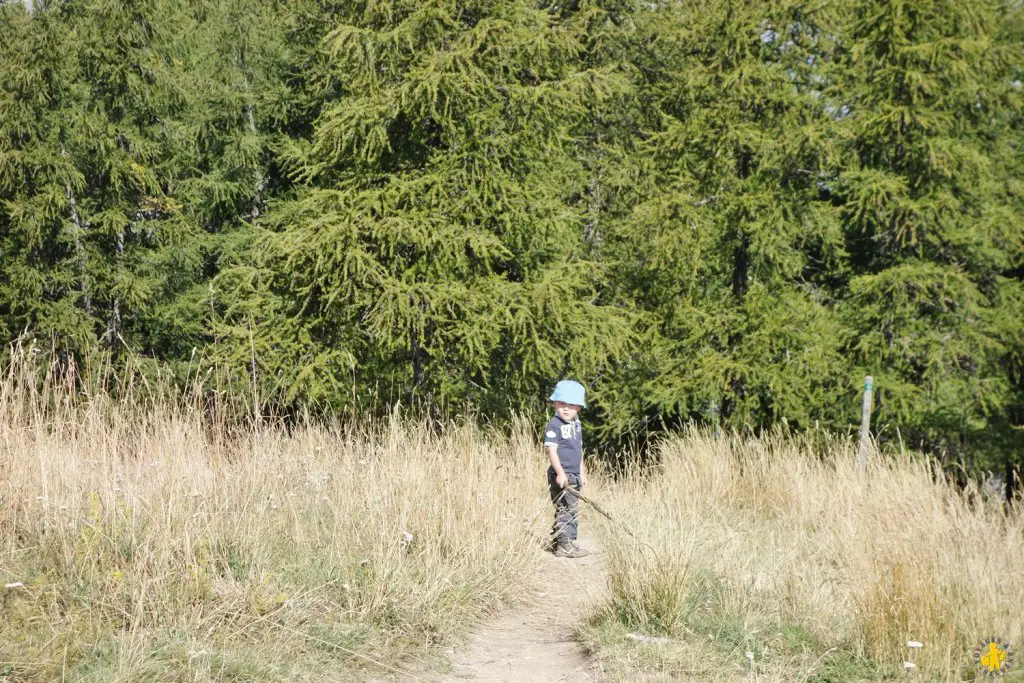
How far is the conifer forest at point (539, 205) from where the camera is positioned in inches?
431

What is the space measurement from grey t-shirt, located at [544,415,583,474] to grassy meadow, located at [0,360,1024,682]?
455 mm

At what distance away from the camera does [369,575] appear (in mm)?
4863

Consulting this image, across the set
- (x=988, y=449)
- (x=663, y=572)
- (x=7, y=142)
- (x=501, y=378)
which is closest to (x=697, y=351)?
(x=501, y=378)

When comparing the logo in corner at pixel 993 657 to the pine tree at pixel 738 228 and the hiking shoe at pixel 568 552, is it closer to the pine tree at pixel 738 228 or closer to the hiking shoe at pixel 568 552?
the hiking shoe at pixel 568 552

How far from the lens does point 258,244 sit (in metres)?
12.2

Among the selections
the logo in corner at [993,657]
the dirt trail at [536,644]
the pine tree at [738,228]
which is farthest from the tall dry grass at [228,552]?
the pine tree at [738,228]

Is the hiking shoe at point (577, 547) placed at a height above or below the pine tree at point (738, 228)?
below

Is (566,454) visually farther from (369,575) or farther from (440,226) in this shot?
(440,226)

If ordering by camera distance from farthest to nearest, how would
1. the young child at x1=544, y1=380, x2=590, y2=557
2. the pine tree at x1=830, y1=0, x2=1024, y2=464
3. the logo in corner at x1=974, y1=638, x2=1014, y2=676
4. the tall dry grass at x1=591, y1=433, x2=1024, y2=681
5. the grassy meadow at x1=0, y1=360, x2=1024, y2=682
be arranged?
the pine tree at x1=830, y1=0, x2=1024, y2=464 → the young child at x1=544, y1=380, x2=590, y2=557 → the tall dry grass at x1=591, y1=433, x2=1024, y2=681 → the grassy meadow at x1=0, y1=360, x2=1024, y2=682 → the logo in corner at x1=974, y1=638, x2=1014, y2=676

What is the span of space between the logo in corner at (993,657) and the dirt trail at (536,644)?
1.67m

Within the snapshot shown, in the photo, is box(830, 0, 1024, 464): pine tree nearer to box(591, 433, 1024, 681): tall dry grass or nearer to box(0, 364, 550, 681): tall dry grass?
box(591, 433, 1024, 681): tall dry grass

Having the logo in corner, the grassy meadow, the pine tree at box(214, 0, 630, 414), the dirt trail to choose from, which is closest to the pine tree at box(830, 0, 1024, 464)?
the pine tree at box(214, 0, 630, 414)

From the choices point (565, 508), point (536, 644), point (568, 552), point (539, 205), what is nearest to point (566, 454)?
point (565, 508)

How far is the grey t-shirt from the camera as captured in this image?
264 inches
